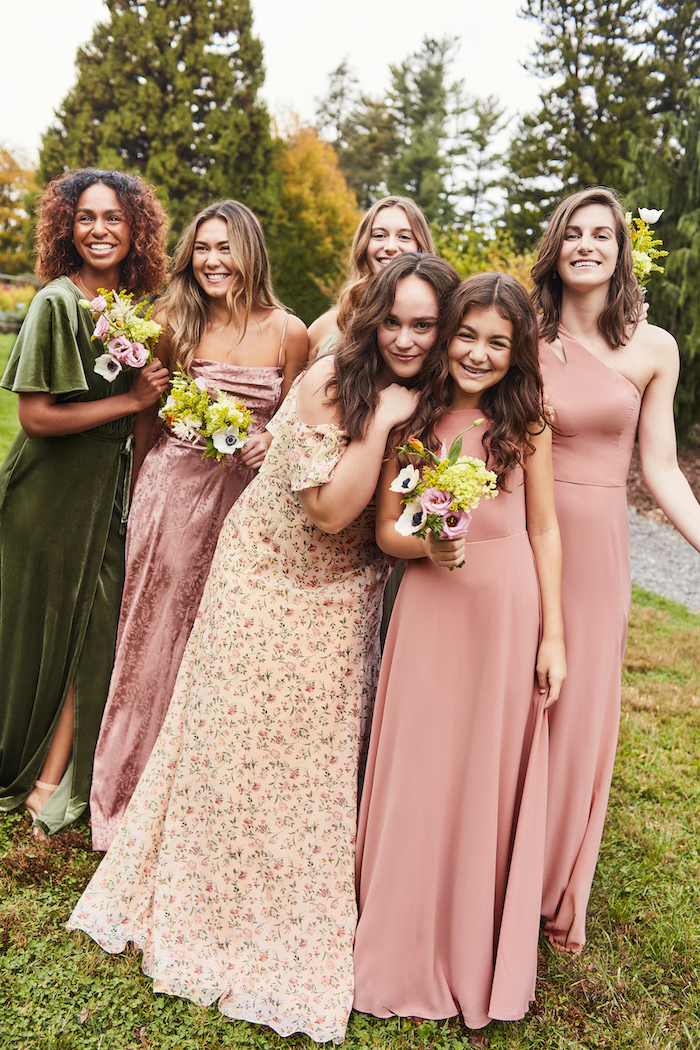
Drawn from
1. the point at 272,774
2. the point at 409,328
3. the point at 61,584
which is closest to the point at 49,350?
the point at 61,584

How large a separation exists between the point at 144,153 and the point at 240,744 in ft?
64.1

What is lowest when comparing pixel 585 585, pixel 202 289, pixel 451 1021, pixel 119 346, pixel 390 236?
pixel 451 1021

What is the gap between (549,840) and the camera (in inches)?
125

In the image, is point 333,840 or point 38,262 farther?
point 38,262

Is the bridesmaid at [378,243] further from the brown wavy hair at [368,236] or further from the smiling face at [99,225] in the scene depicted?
the smiling face at [99,225]

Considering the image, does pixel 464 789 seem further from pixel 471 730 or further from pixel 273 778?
pixel 273 778

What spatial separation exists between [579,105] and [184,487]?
22086 millimetres

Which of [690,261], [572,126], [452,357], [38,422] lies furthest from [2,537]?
[572,126]

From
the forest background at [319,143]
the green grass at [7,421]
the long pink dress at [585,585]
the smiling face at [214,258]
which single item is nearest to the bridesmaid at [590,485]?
the long pink dress at [585,585]

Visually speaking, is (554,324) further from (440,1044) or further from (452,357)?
(440,1044)

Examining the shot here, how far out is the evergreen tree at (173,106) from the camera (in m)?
18.1

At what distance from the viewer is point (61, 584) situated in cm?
367

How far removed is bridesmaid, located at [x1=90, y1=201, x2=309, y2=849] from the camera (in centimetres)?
355

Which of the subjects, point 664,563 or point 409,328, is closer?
point 409,328
